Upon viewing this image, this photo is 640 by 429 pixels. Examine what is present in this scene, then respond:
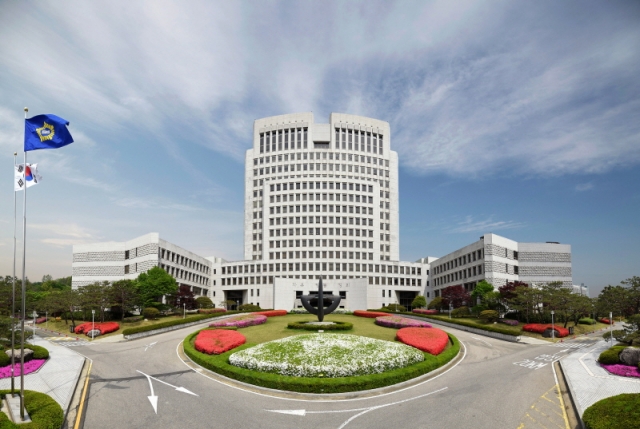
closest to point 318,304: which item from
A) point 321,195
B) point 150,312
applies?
point 150,312

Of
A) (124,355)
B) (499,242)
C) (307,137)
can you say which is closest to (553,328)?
(499,242)

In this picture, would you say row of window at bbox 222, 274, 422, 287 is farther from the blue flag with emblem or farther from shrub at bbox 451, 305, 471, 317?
the blue flag with emblem

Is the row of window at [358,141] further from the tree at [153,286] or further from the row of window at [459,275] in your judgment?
the tree at [153,286]

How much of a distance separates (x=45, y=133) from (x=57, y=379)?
50.0 ft

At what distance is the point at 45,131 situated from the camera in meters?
20.1

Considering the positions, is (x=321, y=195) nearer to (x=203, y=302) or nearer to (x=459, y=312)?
(x=203, y=302)

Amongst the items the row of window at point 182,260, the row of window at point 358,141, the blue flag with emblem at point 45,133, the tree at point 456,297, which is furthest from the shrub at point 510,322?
the row of window at point 358,141

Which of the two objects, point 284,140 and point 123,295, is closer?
point 123,295

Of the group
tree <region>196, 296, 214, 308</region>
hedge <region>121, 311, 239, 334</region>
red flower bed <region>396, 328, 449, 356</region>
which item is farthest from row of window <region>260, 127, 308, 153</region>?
red flower bed <region>396, 328, 449, 356</region>

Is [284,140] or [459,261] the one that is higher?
[284,140]

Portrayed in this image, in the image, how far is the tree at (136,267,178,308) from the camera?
63500 mm

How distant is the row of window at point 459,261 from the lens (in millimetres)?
77562

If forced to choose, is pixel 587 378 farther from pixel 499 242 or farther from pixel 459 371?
pixel 499 242

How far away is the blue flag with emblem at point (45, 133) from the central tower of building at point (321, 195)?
275 ft
